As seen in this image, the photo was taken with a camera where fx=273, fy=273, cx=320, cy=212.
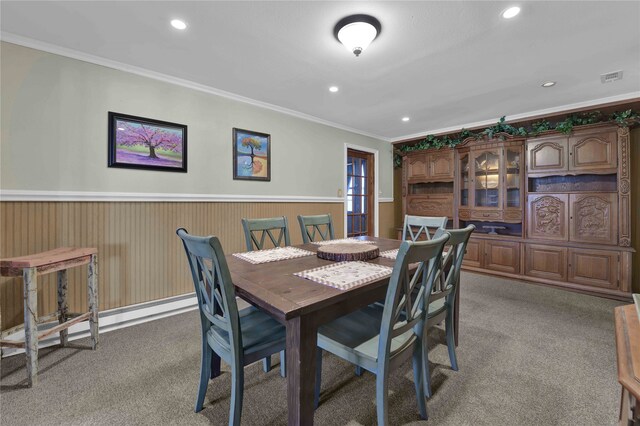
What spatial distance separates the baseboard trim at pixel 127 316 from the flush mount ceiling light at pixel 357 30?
2.88 meters

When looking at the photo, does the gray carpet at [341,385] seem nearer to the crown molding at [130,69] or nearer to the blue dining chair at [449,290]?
the blue dining chair at [449,290]

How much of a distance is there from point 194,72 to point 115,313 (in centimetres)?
241

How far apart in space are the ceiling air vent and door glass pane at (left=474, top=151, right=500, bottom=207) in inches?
59.8

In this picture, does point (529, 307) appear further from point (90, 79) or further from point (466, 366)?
point (90, 79)

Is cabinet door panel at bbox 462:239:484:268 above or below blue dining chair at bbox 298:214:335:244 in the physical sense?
below

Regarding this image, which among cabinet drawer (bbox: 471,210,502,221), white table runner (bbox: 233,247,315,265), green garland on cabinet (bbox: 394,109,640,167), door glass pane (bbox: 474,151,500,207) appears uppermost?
green garland on cabinet (bbox: 394,109,640,167)

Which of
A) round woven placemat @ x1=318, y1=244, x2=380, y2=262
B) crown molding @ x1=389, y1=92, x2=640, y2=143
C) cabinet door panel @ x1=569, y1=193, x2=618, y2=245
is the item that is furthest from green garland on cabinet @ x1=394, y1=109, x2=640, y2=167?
round woven placemat @ x1=318, y1=244, x2=380, y2=262

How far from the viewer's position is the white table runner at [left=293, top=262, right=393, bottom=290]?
1.34m

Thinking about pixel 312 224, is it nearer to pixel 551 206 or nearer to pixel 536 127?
pixel 551 206

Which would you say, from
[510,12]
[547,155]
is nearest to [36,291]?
[510,12]

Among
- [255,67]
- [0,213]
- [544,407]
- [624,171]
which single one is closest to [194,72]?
[255,67]

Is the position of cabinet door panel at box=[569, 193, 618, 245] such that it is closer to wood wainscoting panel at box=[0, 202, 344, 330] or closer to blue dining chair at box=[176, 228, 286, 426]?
blue dining chair at box=[176, 228, 286, 426]

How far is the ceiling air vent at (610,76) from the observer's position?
270 cm

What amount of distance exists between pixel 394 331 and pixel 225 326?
30.8 inches
